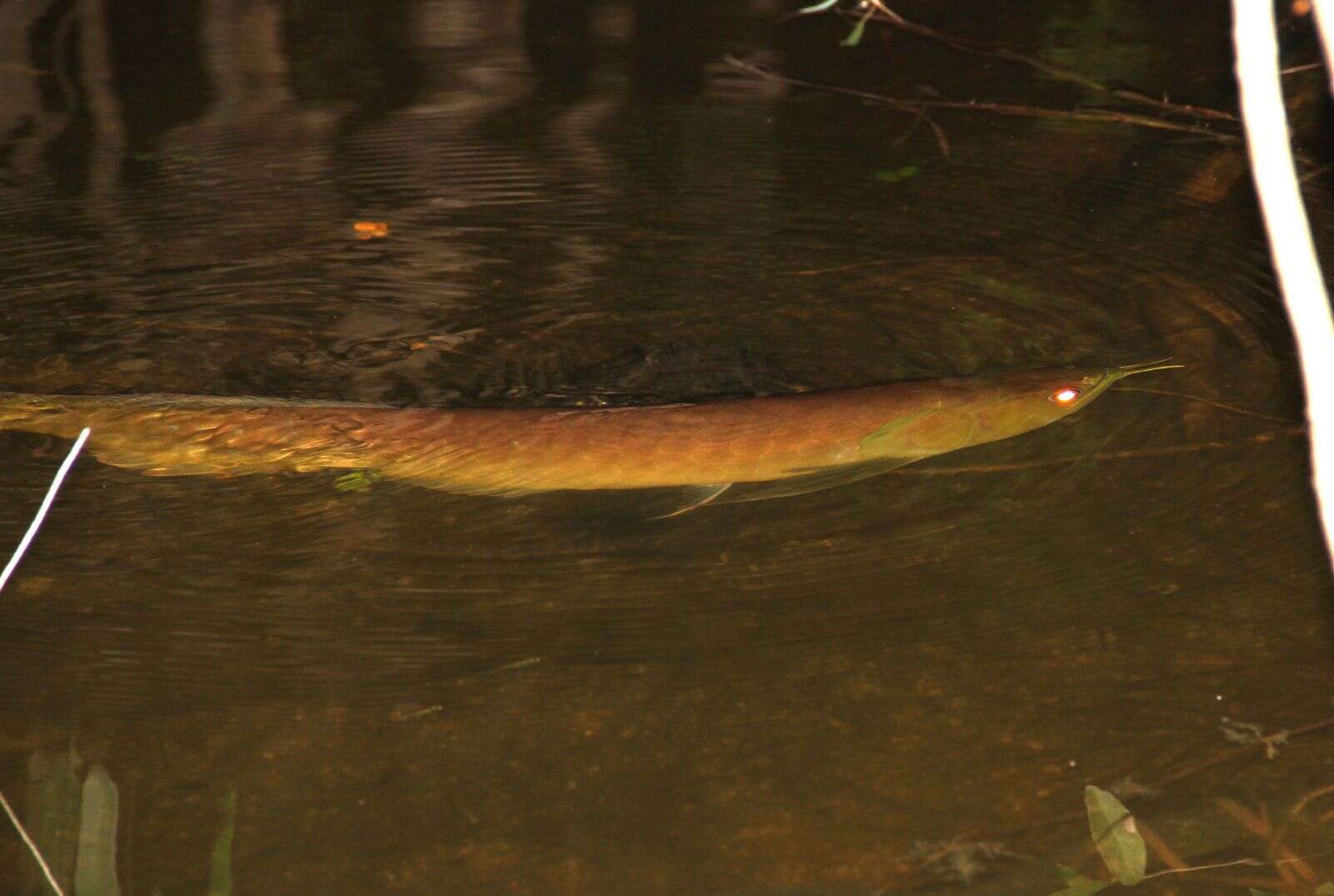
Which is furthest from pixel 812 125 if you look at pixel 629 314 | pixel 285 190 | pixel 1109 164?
pixel 285 190

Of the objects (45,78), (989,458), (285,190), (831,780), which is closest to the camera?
(831,780)

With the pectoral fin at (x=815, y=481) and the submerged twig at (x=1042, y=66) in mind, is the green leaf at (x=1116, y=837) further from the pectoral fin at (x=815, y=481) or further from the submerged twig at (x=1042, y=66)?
the submerged twig at (x=1042, y=66)

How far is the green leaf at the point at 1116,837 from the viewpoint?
195cm

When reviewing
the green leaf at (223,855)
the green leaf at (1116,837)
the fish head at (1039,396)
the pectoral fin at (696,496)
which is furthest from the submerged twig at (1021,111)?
the green leaf at (223,855)

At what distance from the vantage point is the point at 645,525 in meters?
2.81

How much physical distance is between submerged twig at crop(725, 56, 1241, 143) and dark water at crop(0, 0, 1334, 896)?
0.04 metres

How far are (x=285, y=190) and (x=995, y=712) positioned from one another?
2.80 meters

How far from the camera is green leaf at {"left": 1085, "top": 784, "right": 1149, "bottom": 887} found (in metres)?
1.95

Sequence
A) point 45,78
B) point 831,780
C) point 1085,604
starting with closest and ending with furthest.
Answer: point 831,780 < point 1085,604 < point 45,78

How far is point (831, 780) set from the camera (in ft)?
7.08

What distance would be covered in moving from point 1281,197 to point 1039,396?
2.19m

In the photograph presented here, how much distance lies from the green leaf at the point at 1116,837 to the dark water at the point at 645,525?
0.02m

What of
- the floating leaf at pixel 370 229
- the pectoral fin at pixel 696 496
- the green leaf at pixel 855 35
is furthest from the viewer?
the floating leaf at pixel 370 229

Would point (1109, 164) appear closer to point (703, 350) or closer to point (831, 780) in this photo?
point (703, 350)
